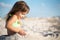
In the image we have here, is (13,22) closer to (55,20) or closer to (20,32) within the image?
(20,32)

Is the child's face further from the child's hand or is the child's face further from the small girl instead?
the child's hand

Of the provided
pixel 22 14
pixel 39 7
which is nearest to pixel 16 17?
pixel 22 14

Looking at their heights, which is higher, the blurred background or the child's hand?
the blurred background

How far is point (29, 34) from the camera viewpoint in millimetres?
1475

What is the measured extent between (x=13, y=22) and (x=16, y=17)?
0.14ft

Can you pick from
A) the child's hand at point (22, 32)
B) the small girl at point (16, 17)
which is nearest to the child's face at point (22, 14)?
the small girl at point (16, 17)

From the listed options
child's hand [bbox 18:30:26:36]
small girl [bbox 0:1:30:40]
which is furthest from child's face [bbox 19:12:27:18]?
child's hand [bbox 18:30:26:36]

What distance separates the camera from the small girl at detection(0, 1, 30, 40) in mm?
1457

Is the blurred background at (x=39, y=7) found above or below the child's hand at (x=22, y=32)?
above

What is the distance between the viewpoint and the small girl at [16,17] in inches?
57.4

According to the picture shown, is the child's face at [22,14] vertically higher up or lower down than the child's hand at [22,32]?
higher up

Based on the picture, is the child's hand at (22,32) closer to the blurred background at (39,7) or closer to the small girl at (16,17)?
the small girl at (16,17)

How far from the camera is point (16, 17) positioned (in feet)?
4.83

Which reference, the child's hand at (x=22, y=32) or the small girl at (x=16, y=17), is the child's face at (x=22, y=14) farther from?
the child's hand at (x=22, y=32)
